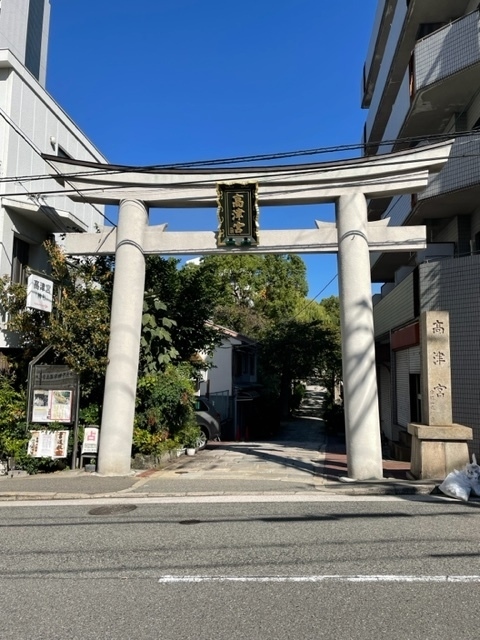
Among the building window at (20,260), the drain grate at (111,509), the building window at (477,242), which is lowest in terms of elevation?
the drain grate at (111,509)

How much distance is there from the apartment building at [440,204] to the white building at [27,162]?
28.7ft

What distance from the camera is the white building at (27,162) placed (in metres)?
12.9

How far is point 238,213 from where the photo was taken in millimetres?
11398

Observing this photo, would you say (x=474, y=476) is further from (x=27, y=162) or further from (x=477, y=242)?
(x=27, y=162)

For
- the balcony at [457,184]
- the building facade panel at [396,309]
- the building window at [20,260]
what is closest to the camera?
the balcony at [457,184]

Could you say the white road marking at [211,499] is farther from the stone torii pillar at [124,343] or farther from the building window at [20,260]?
the building window at [20,260]

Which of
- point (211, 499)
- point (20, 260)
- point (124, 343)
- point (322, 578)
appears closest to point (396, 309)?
point (124, 343)

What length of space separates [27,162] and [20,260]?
8.95 feet

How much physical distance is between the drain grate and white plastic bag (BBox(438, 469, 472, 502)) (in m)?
5.29

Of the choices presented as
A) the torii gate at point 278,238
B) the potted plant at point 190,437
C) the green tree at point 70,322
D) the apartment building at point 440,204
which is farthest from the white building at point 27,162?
the apartment building at point 440,204

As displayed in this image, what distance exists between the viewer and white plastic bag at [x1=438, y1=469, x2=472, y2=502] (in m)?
8.45

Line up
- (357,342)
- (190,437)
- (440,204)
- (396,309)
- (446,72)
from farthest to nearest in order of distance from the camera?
1. (396,309)
2. (190,437)
3. (440,204)
4. (446,72)
5. (357,342)

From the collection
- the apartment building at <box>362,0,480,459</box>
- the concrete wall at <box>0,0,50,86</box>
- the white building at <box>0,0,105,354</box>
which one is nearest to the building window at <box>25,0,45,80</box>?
the concrete wall at <box>0,0,50,86</box>

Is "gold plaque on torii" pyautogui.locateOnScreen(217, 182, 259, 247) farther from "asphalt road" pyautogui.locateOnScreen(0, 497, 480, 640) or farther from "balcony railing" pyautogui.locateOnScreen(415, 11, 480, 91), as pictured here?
"asphalt road" pyautogui.locateOnScreen(0, 497, 480, 640)
